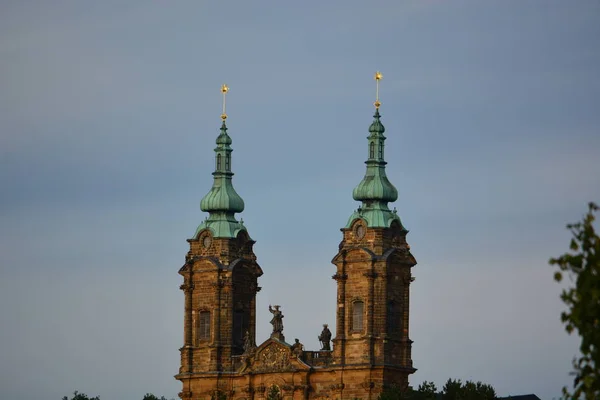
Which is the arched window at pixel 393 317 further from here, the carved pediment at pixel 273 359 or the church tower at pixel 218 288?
the church tower at pixel 218 288

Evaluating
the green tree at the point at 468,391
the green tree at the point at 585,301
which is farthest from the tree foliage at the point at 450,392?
the green tree at the point at 585,301

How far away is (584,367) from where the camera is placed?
49.1 meters

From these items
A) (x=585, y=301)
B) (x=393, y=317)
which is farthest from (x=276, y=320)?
(x=585, y=301)

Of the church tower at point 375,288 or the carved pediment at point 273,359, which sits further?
the carved pediment at point 273,359

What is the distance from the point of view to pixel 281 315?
12438 cm

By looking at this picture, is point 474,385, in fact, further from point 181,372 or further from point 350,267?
point 181,372

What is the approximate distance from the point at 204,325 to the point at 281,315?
5.54 meters

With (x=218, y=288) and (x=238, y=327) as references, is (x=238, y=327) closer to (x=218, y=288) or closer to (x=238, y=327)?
(x=238, y=327)

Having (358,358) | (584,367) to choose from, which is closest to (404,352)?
(358,358)

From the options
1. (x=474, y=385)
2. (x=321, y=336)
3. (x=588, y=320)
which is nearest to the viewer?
(x=588, y=320)

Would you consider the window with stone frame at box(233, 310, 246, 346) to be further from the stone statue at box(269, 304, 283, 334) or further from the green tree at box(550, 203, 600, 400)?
the green tree at box(550, 203, 600, 400)

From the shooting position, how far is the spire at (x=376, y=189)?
396 ft

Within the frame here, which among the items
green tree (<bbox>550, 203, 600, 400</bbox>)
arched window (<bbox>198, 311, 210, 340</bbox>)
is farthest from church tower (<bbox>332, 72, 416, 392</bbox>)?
green tree (<bbox>550, 203, 600, 400</bbox>)

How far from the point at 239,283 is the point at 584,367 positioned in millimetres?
78134
